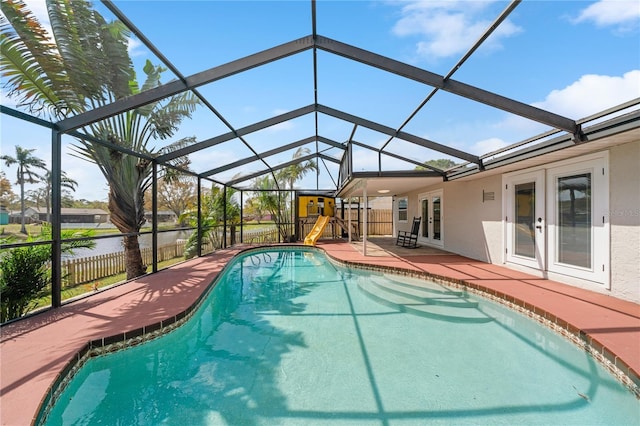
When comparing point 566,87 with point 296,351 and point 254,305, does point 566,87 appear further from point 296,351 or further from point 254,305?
point 254,305

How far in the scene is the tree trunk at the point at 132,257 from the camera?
677 centimetres

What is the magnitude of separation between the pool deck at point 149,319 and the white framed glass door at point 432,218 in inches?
146

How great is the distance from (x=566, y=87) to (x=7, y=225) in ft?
31.4

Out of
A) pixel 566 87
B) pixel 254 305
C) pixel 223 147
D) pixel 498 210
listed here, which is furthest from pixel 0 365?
pixel 498 210

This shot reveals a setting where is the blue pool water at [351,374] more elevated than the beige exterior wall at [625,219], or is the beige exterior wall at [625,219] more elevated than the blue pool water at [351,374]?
the beige exterior wall at [625,219]

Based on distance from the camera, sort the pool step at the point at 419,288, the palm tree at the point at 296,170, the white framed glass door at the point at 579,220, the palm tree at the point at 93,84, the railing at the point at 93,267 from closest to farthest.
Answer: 1. the white framed glass door at the point at 579,220
2. the palm tree at the point at 93,84
3. the pool step at the point at 419,288
4. the railing at the point at 93,267
5. the palm tree at the point at 296,170

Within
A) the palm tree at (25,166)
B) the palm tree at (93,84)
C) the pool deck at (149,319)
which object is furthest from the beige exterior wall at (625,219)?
the palm tree at (25,166)

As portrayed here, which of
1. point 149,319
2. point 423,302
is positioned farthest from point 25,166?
point 423,302

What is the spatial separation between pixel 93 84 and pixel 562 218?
9652 millimetres

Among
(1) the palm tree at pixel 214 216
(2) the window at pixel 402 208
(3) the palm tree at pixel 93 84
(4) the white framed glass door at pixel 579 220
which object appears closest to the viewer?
A: (4) the white framed glass door at pixel 579 220

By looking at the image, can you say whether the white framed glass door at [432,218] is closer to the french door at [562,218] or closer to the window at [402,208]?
the window at [402,208]

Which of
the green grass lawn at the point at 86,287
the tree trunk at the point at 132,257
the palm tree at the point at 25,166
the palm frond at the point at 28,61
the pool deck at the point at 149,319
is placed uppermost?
the palm frond at the point at 28,61

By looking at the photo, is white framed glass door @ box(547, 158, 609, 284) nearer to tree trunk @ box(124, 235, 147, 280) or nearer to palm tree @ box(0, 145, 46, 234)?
tree trunk @ box(124, 235, 147, 280)

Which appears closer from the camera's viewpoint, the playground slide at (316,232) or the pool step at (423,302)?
the pool step at (423,302)
